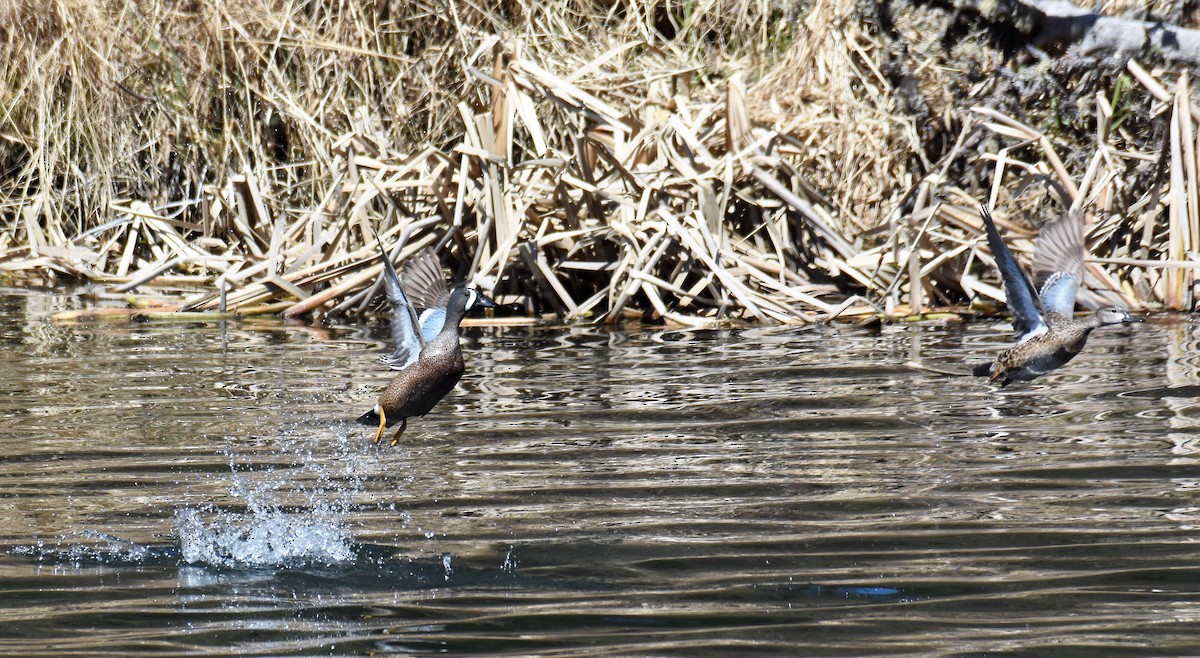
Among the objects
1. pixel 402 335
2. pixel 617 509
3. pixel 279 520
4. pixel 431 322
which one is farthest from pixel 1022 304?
pixel 279 520

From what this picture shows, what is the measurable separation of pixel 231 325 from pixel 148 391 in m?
2.30

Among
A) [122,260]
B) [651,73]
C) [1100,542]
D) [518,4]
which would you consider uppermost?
[518,4]

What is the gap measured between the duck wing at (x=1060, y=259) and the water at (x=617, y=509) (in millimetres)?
484

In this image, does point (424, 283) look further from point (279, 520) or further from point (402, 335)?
point (279, 520)

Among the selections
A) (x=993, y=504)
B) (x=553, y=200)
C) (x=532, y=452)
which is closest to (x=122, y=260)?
(x=553, y=200)

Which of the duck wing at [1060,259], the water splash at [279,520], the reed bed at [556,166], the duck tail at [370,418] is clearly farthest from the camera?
the reed bed at [556,166]

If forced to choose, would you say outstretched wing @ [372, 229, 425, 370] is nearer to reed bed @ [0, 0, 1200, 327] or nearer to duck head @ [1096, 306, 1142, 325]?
duck head @ [1096, 306, 1142, 325]

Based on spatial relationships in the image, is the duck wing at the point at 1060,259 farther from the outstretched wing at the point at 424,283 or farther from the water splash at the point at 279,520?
the water splash at the point at 279,520

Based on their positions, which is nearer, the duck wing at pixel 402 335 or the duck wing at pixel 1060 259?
the duck wing at pixel 402 335

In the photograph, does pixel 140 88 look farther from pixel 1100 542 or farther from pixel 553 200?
pixel 1100 542

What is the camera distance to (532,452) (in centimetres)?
533

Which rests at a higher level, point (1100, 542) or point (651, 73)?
point (651, 73)

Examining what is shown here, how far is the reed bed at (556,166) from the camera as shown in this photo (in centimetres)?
865

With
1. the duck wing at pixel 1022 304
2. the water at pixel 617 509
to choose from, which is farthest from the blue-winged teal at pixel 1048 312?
the water at pixel 617 509
